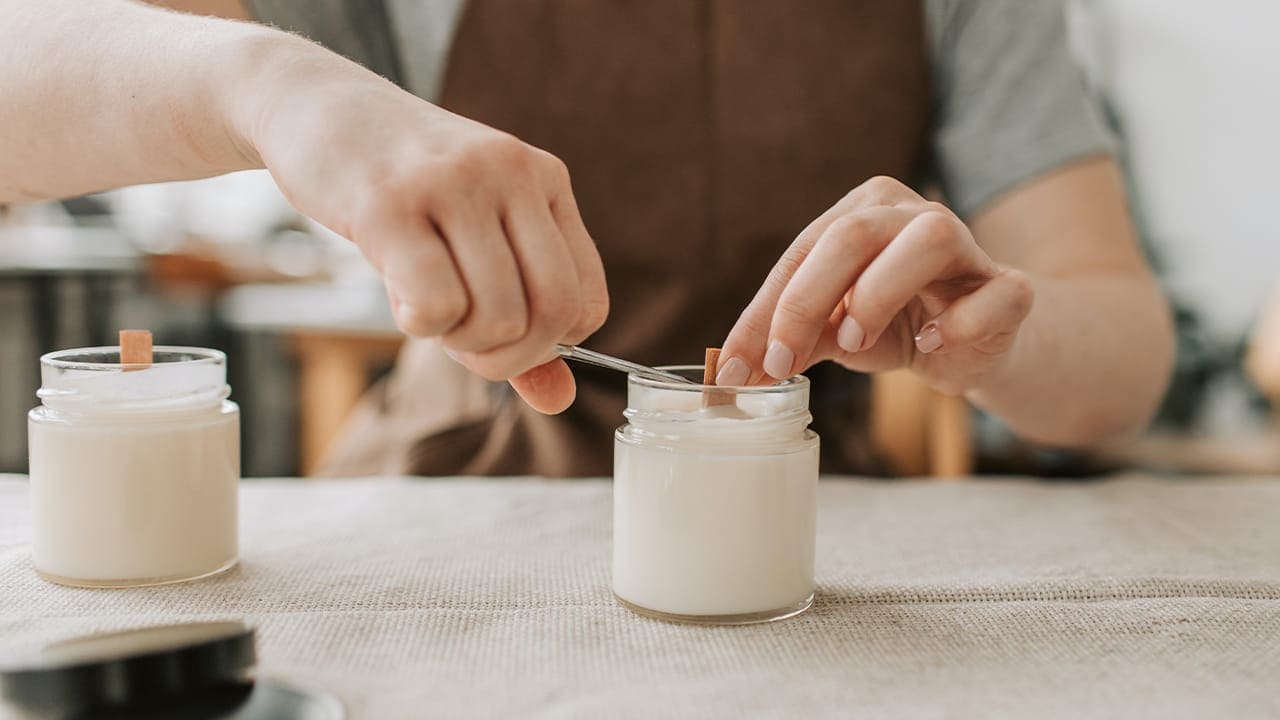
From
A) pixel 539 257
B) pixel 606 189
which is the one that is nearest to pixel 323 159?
pixel 539 257

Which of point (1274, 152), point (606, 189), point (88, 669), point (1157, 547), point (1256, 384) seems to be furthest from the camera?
point (1274, 152)

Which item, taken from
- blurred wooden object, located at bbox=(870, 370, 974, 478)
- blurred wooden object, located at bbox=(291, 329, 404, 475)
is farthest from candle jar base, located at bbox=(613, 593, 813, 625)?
blurred wooden object, located at bbox=(291, 329, 404, 475)

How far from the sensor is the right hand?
53cm

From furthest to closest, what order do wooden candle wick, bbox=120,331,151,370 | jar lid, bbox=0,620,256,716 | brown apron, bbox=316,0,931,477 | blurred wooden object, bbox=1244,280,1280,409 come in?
blurred wooden object, bbox=1244,280,1280,409 → brown apron, bbox=316,0,931,477 → wooden candle wick, bbox=120,331,151,370 → jar lid, bbox=0,620,256,716

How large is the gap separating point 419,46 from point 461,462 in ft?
1.53

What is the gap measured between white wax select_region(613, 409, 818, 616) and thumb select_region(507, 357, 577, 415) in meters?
0.08

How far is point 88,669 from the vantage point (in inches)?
17.9

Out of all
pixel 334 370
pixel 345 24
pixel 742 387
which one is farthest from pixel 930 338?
pixel 334 370

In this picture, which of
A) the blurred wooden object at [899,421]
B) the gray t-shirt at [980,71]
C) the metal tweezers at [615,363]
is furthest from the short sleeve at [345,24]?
the blurred wooden object at [899,421]

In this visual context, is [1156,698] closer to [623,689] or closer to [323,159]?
[623,689]

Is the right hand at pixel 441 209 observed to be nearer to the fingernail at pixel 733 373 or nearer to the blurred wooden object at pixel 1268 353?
the fingernail at pixel 733 373

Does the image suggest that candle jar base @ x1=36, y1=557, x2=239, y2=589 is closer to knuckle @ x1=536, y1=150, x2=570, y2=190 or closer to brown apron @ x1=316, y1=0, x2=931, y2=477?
knuckle @ x1=536, y1=150, x2=570, y2=190

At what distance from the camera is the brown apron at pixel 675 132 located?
1.12 m

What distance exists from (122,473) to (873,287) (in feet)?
1.55
